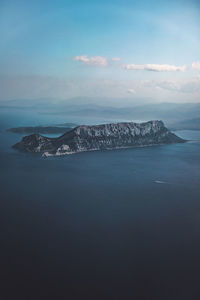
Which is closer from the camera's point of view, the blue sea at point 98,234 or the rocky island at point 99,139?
the blue sea at point 98,234

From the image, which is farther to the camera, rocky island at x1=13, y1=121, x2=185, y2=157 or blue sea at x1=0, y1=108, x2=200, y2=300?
rocky island at x1=13, y1=121, x2=185, y2=157

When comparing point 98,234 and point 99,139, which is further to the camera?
point 99,139

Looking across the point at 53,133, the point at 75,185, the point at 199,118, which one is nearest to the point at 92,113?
the point at 199,118

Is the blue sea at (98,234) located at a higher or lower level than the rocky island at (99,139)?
lower

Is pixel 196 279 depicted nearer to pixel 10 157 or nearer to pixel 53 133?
pixel 10 157

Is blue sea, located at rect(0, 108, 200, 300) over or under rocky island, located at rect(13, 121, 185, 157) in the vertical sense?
under
